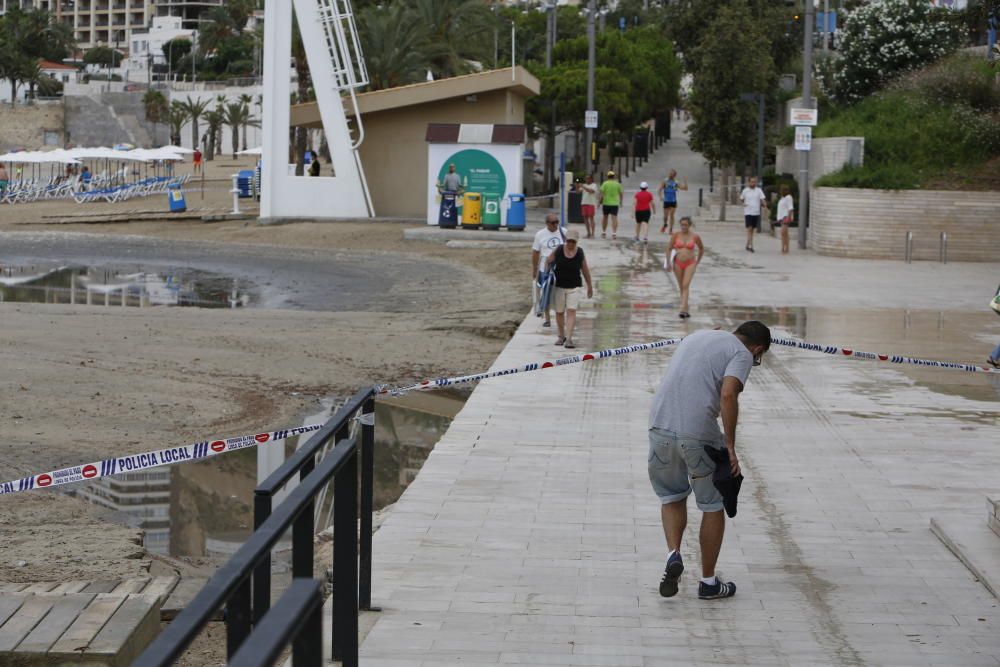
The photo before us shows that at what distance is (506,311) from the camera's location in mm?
21547

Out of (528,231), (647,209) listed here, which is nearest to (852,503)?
(647,209)

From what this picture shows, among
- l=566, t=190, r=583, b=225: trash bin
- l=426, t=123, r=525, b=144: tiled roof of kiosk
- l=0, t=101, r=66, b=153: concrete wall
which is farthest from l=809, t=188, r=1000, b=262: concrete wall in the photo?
l=0, t=101, r=66, b=153: concrete wall

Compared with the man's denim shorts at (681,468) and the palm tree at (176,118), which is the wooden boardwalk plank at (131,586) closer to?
the man's denim shorts at (681,468)

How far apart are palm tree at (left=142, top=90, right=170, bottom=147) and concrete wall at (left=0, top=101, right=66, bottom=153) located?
6733 mm

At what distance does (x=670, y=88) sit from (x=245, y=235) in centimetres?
4085

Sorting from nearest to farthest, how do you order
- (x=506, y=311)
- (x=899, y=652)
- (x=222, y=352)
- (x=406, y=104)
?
(x=899, y=652) → (x=222, y=352) → (x=506, y=311) → (x=406, y=104)

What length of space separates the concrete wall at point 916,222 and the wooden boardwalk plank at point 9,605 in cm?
2595

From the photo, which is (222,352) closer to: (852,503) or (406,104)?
(852,503)

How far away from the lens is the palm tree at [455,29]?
5591 cm

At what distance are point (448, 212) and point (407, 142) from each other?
523 cm

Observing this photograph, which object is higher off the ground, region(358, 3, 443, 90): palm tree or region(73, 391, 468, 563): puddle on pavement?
region(358, 3, 443, 90): palm tree

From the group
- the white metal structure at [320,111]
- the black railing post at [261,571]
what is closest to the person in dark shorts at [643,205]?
the white metal structure at [320,111]

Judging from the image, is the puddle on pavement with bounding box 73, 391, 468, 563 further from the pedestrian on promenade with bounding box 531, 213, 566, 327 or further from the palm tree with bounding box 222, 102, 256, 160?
the palm tree with bounding box 222, 102, 256, 160

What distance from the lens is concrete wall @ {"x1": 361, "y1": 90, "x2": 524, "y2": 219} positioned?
128 feet
